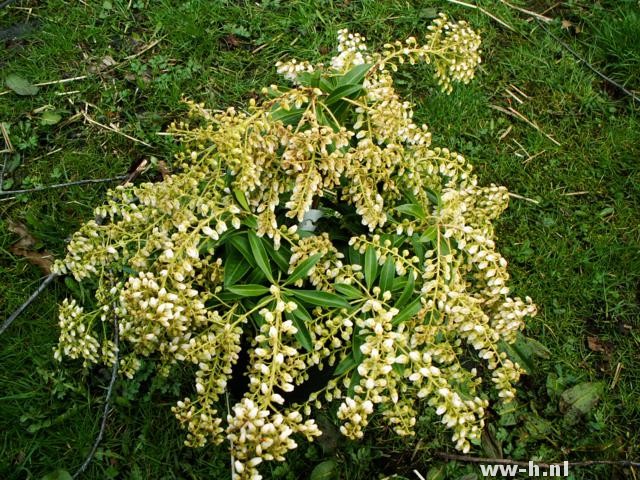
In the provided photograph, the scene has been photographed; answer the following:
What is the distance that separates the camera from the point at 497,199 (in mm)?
2617

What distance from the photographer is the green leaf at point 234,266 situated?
2357 mm

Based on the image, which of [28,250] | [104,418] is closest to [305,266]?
[104,418]

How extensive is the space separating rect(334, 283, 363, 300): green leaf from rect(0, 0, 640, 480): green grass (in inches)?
42.9


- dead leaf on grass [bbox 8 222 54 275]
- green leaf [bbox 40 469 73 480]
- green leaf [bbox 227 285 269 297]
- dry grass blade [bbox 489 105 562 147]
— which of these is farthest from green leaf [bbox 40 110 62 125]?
dry grass blade [bbox 489 105 562 147]

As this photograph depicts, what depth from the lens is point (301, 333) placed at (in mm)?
2297

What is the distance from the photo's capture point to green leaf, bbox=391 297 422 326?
228 cm

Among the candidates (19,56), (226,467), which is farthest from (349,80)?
(19,56)

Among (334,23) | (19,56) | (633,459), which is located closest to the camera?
(633,459)

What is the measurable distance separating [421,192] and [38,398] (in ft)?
7.07

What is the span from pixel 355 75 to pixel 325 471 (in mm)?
1802

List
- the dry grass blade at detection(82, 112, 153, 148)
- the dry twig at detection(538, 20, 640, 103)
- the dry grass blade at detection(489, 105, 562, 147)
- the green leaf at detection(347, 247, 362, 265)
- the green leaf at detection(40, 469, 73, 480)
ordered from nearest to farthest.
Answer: the green leaf at detection(347, 247, 362, 265) < the green leaf at detection(40, 469, 73, 480) < the dry grass blade at detection(82, 112, 153, 148) < the dry grass blade at detection(489, 105, 562, 147) < the dry twig at detection(538, 20, 640, 103)

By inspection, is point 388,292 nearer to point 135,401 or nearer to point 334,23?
point 135,401

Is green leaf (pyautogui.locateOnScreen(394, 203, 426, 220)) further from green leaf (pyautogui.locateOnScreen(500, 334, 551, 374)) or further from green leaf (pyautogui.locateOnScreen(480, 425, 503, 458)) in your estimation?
green leaf (pyautogui.locateOnScreen(480, 425, 503, 458))

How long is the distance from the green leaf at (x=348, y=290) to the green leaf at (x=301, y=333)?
18 cm
